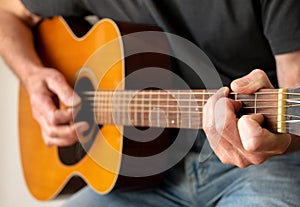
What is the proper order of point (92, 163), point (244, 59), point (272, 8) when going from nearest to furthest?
1. point (272, 8)
2. point (244, 59)
3. point (92, 163)

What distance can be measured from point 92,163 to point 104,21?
11.8 inches

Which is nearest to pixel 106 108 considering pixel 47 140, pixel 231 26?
pixel 47 140

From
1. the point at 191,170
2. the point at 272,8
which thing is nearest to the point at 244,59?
the point at 272,8

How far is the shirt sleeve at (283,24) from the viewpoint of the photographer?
0.84 m

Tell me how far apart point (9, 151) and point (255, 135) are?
3.86 feet

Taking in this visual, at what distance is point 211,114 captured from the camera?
2.43 ft

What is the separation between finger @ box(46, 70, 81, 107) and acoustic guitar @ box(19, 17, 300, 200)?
0.02m

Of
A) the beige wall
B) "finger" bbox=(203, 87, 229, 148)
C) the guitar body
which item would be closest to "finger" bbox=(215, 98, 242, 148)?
"finger" bbox=(203, 87, 229, 148)

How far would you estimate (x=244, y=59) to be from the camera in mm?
956

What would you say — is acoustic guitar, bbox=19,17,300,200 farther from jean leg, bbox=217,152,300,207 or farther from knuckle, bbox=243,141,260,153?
jean leg, bbox=217,152,300,207

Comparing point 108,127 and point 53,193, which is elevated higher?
point 108,127

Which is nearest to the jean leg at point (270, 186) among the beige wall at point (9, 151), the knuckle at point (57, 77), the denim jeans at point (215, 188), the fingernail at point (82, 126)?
the denim jeans at point (215, 188)

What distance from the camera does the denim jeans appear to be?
0.85m

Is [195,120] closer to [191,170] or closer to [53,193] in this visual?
[191,170]
